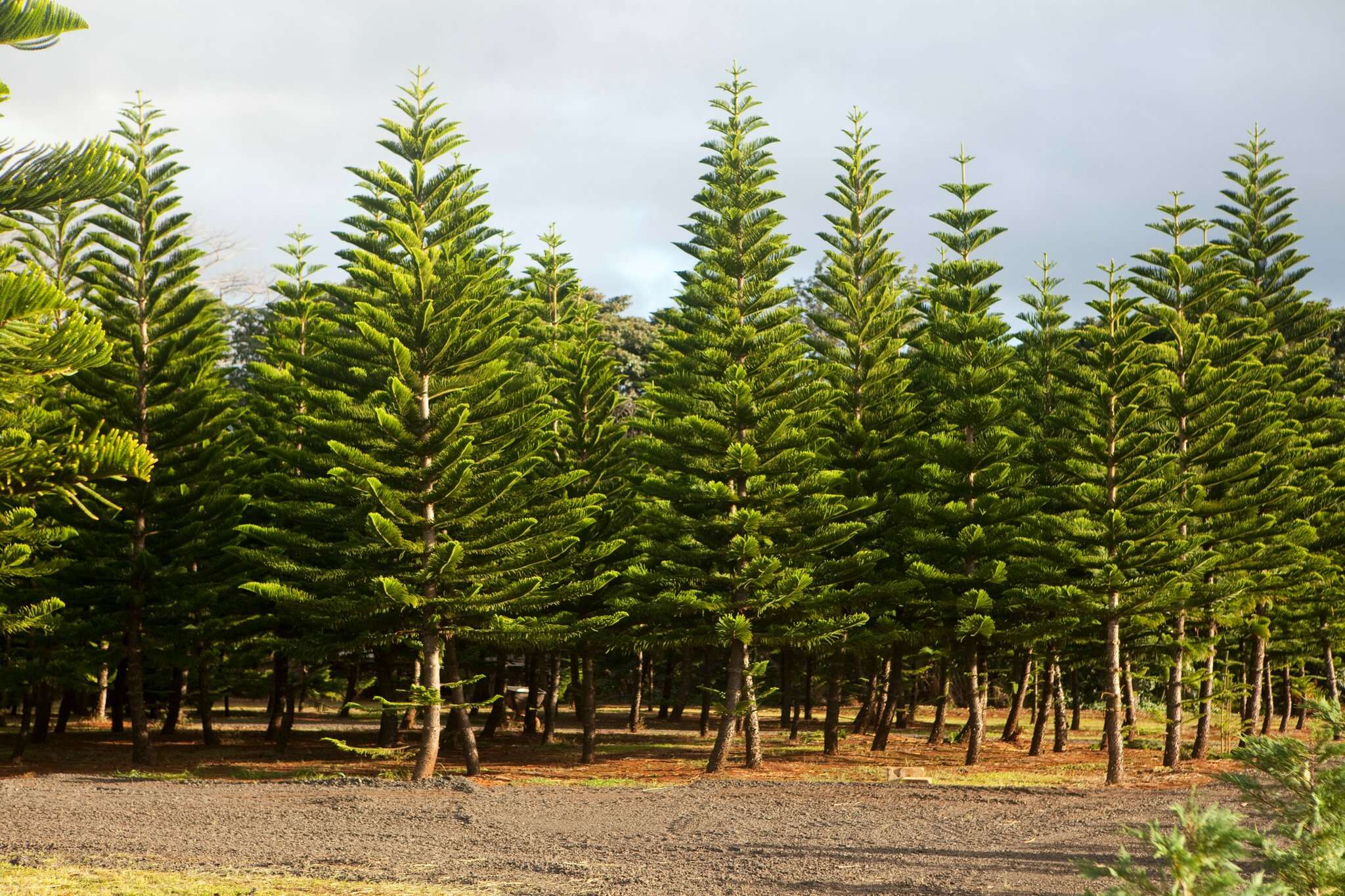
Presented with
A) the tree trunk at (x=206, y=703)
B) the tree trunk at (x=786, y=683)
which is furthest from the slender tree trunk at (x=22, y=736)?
the tree trunk at (x=786, y=683)

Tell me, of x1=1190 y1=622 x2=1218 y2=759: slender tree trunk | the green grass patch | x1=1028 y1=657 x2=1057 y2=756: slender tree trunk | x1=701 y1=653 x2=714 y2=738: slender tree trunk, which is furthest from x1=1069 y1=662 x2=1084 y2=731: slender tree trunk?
the green grass patch

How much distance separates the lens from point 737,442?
18422 mm

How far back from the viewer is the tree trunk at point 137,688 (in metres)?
18.5

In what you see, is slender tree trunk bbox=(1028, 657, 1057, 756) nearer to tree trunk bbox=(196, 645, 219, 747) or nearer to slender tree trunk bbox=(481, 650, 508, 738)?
slender tree trunk bbox=(481, 650, 508, 738)

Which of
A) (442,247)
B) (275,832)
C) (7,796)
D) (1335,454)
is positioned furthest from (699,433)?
(1335,454)

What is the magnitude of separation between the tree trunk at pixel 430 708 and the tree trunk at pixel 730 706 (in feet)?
14.1

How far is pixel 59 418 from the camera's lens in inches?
612

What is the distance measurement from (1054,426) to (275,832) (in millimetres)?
14883

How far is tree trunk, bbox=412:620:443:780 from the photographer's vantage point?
16.1m

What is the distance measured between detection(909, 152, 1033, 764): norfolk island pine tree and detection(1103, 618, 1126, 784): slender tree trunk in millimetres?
1823

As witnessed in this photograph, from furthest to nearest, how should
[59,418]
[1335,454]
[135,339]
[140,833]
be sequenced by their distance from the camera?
[1335,454] < [135,339] < [59,418] < [140,833]

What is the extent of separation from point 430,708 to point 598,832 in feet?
18.4

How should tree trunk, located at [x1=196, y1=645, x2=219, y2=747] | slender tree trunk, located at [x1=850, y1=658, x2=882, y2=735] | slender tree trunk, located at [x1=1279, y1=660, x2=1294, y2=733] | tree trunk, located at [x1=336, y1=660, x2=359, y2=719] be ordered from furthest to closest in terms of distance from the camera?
slender tree trunk, located at [x1=1279, y1=660, x2=1294, y2=733] < tree trunk, located at [x1=336, y1=660, x2=359, y2=719] < slender tree trunk, located at [x1=850, y1=658, x2=882, y2=735] < tree trunk, located at [x1=196, y1=645, x2=219, y2=747]

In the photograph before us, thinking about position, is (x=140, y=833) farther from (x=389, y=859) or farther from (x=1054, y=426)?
(x=1054, y=426)
